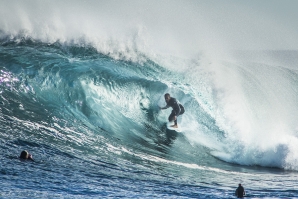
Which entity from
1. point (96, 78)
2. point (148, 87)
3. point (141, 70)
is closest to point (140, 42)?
point (141, 70)

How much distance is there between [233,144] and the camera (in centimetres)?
1471

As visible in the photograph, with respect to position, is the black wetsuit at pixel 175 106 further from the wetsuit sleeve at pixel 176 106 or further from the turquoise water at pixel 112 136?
the turquoise water at pixel 112 136

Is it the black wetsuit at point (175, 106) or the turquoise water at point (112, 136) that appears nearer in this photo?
the turquoise water at point (112, 136)

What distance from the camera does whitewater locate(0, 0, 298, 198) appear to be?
355 inches

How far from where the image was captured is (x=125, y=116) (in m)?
14.8

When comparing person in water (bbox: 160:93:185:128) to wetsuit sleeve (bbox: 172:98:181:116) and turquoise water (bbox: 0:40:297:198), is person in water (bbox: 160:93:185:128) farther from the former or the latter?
turquoise water (bbox: 0:40:297:198)

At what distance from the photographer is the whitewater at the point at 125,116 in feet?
29.6

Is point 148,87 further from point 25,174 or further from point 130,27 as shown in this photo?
point 25,174

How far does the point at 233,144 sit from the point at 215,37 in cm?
1661

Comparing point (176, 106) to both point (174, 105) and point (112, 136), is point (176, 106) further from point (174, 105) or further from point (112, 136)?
point (112, 136)

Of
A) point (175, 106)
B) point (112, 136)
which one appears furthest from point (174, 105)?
point (112, 136)

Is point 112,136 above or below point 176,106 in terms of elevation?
below

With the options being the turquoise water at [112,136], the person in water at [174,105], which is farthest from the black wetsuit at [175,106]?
the turquoise water at [112,136]

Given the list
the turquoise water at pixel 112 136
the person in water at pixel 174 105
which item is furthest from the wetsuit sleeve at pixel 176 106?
the turquoise water at pixel 112 136
